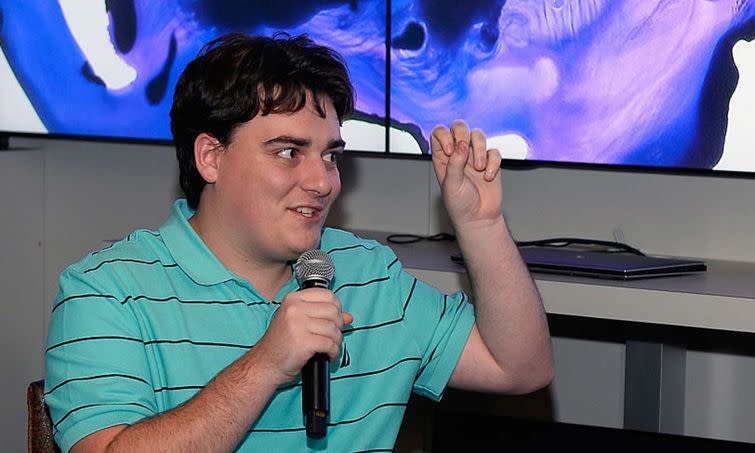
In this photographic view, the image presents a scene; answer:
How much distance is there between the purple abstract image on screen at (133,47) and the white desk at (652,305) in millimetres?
492

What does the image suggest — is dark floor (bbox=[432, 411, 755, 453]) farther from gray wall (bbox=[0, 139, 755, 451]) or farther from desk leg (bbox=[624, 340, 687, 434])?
gray wall (bbox=[0, 139, 755, 451])

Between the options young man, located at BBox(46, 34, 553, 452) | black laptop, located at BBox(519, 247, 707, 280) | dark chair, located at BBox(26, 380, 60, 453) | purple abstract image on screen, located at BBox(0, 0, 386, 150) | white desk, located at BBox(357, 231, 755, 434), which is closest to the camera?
young man, located at BBox(46, 34, 553, 452)

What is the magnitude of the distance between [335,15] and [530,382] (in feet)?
4.26

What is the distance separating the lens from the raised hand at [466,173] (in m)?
1.77

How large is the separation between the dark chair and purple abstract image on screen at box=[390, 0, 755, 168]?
1.25 meters

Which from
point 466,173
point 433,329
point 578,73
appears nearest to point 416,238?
point 578,73

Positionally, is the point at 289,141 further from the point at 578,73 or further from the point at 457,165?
the point at 578,73

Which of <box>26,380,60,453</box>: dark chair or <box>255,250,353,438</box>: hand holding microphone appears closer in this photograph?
<box>255,250,353,438</box>: hand holding microphone

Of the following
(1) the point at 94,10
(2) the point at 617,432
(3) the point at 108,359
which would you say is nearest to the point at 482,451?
(2) the point at 617,432

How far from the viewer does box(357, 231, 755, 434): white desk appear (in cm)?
234

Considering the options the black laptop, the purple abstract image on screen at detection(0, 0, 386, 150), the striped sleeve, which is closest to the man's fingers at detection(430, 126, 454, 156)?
the striped sleeve

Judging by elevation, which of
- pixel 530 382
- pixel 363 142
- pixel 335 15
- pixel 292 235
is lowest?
pixel 530 382

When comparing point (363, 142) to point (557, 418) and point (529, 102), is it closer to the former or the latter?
point (529, 102)

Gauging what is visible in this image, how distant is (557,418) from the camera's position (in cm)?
310
